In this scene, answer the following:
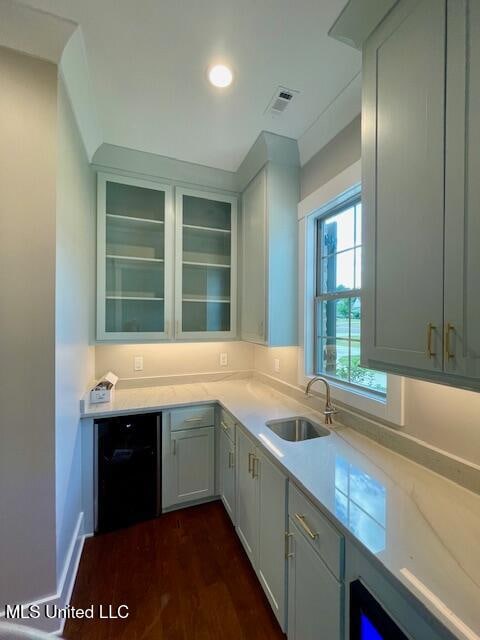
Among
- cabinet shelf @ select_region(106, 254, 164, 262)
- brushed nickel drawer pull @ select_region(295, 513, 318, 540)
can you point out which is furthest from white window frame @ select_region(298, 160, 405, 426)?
cabinet shelf @ select_region(106, 254, 164, 262)

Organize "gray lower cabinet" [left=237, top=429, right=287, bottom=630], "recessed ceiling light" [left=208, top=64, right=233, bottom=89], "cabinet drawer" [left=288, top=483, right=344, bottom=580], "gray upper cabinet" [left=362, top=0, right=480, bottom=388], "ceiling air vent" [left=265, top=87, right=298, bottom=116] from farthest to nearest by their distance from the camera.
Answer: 1. "ceiling air vent" [left=265, top=87, right=298, bottom=116]
2. "recessed ceiling light" [left=208, top=64, right=233, bottom=89]
3. "gray lower cabinet" [left=237, top=429, right=287, bottom=630]
4. "cabinet drawer" [left=288, top=483, right=344, bottom=580]
5. "gray upper cabinet" [left=362, top=0, right=480, bottom=388]

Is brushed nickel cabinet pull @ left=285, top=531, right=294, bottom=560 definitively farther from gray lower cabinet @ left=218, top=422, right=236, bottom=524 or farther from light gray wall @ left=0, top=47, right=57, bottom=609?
light gray wall @ left=0, top=47, right=57, bottom=609

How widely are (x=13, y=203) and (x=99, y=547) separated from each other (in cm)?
211

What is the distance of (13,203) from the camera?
123 centimetres

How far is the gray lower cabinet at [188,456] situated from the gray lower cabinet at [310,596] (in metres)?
1.11

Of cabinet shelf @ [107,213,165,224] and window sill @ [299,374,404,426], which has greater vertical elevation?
cabinet shelf @ [107,213,165,224]

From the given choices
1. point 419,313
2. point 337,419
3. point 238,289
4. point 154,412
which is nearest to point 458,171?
point 419,313

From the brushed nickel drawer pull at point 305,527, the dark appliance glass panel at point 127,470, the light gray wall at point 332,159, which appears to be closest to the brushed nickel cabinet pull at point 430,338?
the brushed nickel drawer pull at point 305,527

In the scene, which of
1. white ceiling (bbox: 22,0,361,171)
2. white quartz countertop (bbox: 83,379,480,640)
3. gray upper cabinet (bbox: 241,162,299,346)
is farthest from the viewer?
gray upper cabinet (bbox: 241,162,299,346)

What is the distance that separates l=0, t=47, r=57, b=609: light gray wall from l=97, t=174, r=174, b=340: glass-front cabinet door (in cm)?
90

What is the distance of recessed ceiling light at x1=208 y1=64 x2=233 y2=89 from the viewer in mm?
1375

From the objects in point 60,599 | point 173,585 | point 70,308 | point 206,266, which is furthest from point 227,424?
point 206,266

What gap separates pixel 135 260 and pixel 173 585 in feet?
7.25

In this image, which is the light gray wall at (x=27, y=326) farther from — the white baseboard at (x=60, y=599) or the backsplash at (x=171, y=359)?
the backsplash at (x=171, y=359)
